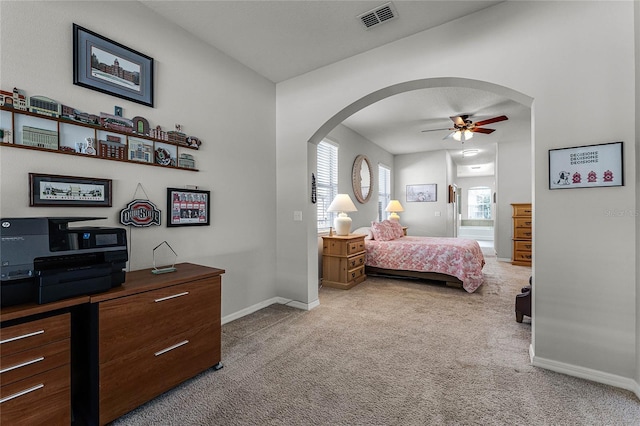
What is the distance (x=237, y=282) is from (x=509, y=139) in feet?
22.1

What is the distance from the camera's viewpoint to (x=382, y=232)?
5117 mm

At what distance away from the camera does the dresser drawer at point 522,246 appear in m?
5.85

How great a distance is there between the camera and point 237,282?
304 cm

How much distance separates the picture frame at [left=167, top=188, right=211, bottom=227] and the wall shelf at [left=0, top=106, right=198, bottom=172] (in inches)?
11.3

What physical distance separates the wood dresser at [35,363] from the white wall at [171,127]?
31.1 inches

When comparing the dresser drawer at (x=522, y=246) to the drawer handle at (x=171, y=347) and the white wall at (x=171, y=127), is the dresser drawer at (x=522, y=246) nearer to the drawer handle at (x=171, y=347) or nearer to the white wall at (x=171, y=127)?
the white wall at (x=171, y=127)

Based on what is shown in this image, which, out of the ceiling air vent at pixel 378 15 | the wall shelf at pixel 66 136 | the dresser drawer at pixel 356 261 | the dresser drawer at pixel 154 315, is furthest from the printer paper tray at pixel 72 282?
the dresser drawer at pixel 356 261

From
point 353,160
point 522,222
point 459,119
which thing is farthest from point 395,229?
point 522,222

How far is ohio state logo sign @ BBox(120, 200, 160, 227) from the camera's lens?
6.95 ft

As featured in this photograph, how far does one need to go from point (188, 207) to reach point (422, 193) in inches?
259

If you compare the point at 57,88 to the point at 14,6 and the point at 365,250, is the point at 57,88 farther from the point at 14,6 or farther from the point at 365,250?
the point at 365,250

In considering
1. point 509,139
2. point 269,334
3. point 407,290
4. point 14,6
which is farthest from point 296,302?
point 509,139

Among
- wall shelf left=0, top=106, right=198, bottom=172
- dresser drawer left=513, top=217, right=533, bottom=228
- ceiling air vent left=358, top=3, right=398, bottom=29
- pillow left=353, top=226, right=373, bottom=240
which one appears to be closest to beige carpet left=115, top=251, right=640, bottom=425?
wall shelf left=0, top=106, right=198, bottom=172

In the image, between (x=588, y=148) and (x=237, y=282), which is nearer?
(x=588, y=148)
